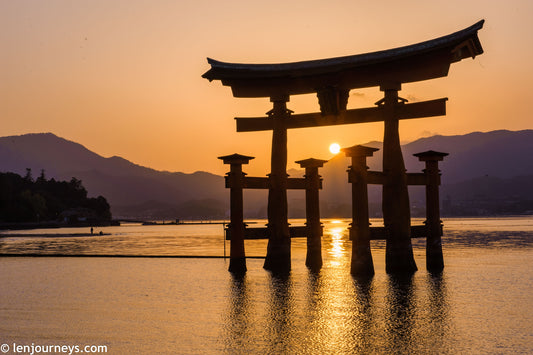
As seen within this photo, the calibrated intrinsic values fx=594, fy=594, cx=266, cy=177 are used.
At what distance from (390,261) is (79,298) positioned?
1195 cm

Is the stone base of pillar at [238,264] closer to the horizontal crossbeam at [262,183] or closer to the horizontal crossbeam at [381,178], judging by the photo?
the horizontal crossbeam at [262,183]

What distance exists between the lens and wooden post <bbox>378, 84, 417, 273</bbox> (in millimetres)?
23203

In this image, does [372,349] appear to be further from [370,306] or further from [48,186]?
[48,186]

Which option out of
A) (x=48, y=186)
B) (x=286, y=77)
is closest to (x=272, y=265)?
(x=286, y=77)

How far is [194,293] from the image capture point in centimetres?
2108

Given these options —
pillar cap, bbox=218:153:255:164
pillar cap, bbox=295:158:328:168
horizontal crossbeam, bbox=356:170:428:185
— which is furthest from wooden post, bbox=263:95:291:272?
horizontal crossbeam, bbox=356:170:428:185

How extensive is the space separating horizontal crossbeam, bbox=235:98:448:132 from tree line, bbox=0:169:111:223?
108556 millimetres

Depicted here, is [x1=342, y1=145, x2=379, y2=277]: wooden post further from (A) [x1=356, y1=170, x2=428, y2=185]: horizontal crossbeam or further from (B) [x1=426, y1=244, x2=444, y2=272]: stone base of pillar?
(B) [x1=426, y1=244, x2=444, y2=272]: stone base of pillar

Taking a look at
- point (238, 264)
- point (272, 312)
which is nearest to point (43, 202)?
point (238, 264)

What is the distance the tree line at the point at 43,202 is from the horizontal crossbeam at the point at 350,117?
109 metres

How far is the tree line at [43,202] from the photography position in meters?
130

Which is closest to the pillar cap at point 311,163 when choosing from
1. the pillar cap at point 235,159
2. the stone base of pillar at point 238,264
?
the pillar cap at point 235,159

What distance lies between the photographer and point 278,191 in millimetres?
25547

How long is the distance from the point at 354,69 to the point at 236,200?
23.7ft
